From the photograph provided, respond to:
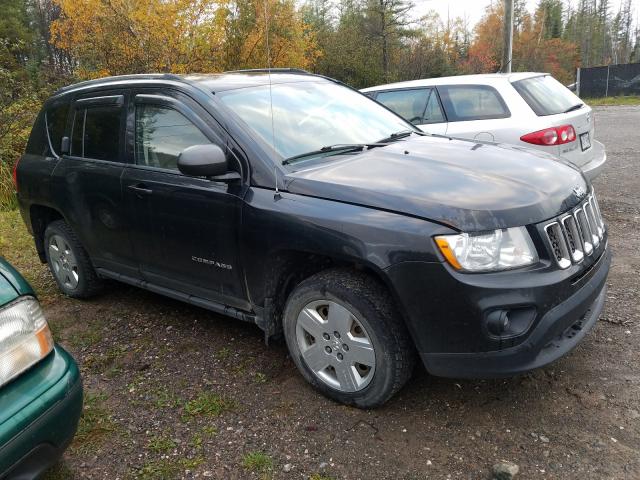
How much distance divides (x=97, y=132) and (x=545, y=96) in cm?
463

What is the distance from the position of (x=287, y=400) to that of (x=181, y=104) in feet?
6.36

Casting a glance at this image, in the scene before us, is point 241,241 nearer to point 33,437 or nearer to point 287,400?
point 287,400

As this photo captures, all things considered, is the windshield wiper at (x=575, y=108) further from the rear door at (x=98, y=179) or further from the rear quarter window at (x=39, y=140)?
the rear quarter window at (x=39, y=140)

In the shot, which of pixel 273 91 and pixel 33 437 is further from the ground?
pixel 273 91

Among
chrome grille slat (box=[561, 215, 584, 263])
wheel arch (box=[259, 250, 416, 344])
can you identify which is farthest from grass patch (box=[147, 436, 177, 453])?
chrome grille slat (box=[561, 215, 584, 263])

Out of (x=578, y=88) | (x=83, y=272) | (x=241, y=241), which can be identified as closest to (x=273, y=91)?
(x=241, y=241)

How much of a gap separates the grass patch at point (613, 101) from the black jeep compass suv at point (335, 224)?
26156 mm

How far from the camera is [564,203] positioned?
104 inches

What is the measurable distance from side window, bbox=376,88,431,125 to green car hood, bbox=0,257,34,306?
483 centimetres

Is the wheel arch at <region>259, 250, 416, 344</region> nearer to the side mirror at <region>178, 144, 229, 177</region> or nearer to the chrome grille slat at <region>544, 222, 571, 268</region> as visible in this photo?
the side mirror at <region>178, 144, 229, 177</region>

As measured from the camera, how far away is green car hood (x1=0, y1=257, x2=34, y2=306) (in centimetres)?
210

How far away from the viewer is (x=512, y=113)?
563cm

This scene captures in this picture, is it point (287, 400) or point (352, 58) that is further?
point (352, 58)

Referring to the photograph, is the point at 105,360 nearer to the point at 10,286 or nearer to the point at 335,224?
the point at 10,286
